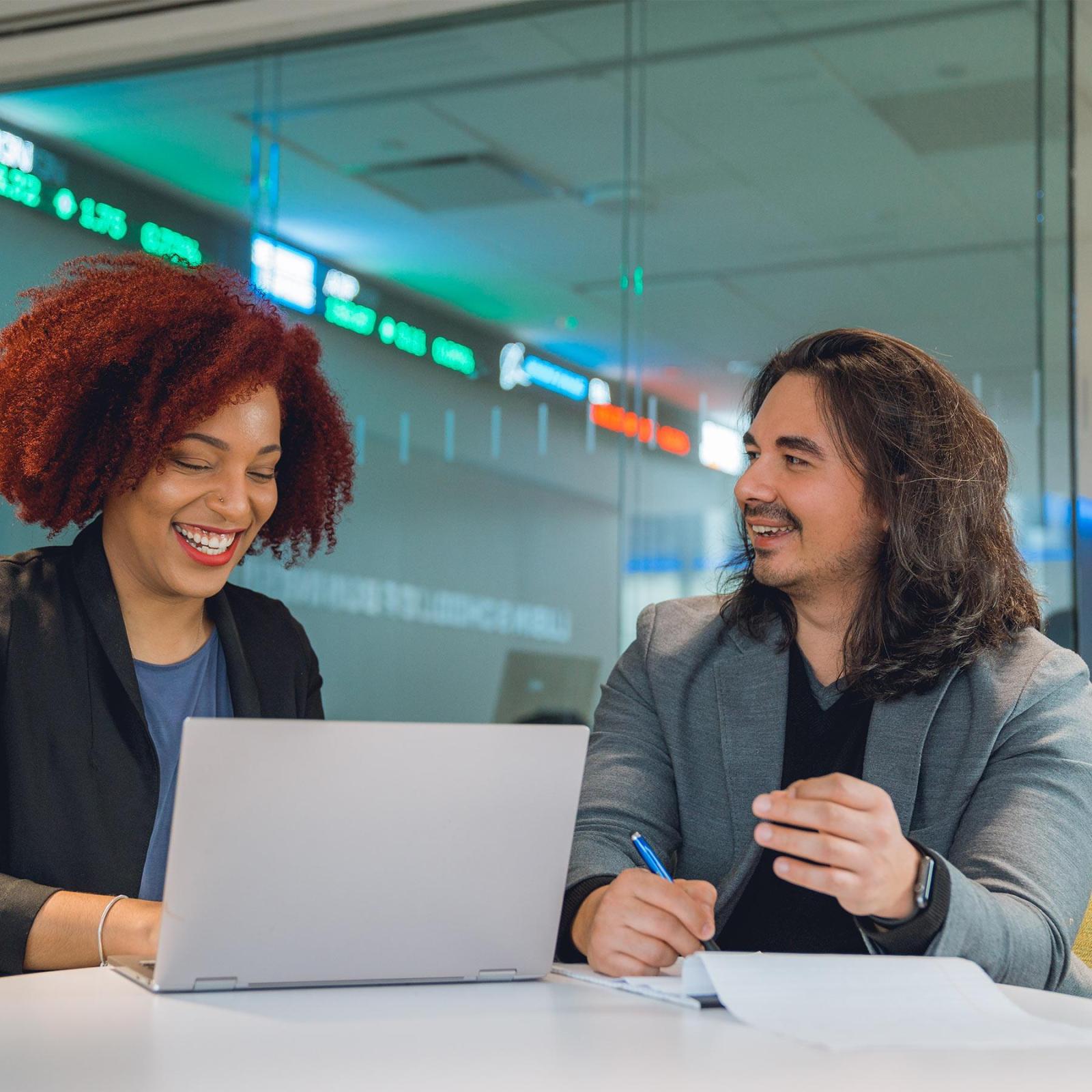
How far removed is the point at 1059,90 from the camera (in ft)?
12.9

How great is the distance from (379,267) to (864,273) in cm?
168

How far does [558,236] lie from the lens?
457 centimetres

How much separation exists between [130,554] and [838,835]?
3.64ft

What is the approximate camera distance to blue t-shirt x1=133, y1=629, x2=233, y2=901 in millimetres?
1778

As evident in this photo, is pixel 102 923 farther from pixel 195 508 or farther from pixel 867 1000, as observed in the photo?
pixel 867 1000

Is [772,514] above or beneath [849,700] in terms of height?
above

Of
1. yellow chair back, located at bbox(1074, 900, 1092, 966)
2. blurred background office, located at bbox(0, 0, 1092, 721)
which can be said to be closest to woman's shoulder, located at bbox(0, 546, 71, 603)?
yellow chair back, located at bbox(1074, 900, 1092, 966)

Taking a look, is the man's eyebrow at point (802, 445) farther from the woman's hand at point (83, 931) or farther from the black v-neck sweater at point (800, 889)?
the woman's hand at point (83, 931)

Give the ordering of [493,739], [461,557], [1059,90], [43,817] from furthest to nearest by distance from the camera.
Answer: [461,557] < [1059,90] < [43,817] < [493,739]

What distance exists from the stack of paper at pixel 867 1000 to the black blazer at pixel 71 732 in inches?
30.2

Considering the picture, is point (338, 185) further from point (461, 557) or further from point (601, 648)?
point (601, 648)

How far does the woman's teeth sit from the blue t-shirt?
0.15 meters

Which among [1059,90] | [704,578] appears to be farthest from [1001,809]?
[1059,90]

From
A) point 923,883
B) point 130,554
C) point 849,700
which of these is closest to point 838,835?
point 923,883
